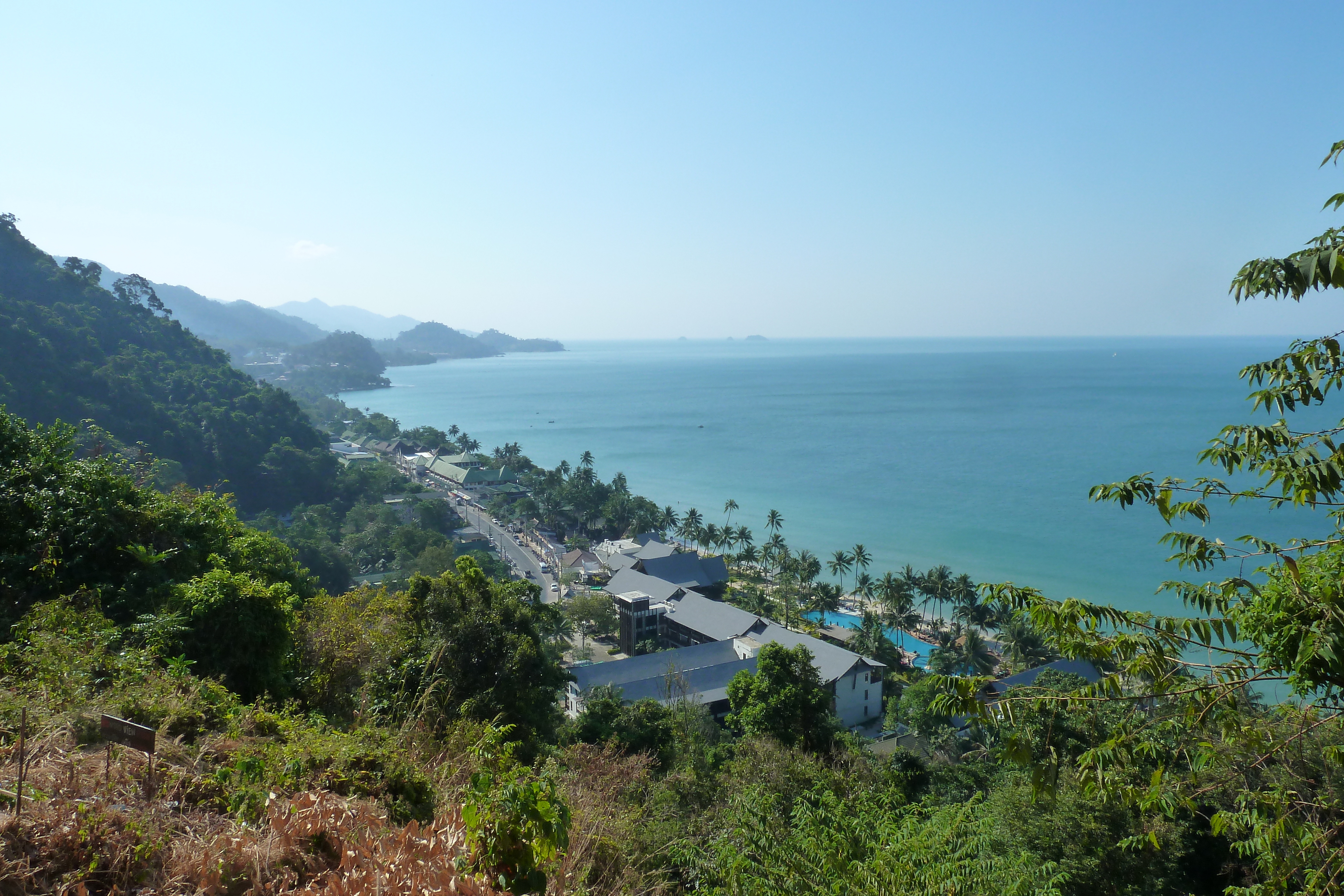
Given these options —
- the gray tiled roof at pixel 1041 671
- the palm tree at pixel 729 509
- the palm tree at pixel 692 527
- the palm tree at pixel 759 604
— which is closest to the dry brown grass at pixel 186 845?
the gray tiled roof at pixel 1041 671

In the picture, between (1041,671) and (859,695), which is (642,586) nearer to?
(859,695)

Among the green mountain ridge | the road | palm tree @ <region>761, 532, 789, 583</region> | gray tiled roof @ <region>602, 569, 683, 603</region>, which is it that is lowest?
the road

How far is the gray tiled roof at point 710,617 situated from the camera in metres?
23.8

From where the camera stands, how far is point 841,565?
3372cm

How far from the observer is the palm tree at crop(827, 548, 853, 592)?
110 feet

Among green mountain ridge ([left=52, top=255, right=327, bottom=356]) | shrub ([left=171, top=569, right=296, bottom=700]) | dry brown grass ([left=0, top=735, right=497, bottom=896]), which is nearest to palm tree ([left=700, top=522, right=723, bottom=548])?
shrub ([left=171, top=569, right=296, bottom=700])

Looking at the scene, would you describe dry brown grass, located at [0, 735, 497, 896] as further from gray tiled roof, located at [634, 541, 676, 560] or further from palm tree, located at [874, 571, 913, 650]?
gray tiled roof, located at [634, 541, 676, 560]

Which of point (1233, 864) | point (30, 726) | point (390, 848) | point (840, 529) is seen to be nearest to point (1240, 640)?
point (390, 848)

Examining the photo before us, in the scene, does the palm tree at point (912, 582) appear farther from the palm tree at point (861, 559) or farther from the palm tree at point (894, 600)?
the palm tree at point (861, 559)

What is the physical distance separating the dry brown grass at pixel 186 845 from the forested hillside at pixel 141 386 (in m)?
34.7

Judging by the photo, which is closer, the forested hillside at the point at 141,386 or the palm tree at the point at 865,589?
the palm tree at the point at 865,589

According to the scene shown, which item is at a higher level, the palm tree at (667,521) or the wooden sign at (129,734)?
the wooden sign at (129,734)

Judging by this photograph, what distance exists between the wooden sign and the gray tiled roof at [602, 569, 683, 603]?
24.7 metres

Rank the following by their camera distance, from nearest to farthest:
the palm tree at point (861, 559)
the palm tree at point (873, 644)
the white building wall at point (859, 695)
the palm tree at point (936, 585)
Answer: the white building wall at point (859, 695) < the palm tree at point (873, 644) < the palm tree at point (936, 585) < the palm tree at point (861, 559)
